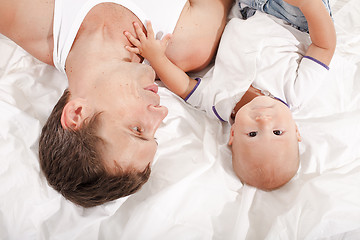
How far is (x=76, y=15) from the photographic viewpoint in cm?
101

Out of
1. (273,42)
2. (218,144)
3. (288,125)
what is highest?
(273,42)

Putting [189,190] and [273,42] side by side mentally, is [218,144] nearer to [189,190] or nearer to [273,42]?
[189,190]

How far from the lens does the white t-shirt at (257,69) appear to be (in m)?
1.13

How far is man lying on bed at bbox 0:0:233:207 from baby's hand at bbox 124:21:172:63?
22mm

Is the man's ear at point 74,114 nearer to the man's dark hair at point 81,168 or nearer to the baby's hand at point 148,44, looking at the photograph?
the man's dark hair at point 81,168

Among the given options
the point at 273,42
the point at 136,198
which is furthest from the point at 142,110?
the point at 273,42

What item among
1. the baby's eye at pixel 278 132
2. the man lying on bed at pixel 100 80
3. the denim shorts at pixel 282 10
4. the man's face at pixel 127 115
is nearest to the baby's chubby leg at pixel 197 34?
the man lying on bed at pixel 100 80

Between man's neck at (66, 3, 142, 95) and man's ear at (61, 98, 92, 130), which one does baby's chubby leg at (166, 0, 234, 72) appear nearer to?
man's neck at (66, 3, 142, 95)

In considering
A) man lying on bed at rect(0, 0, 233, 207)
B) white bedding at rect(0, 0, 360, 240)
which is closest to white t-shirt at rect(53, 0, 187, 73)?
man lying on bed at rect(0, 0, 233, 207)

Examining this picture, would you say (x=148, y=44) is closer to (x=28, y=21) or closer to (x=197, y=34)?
(x=197, y=34)

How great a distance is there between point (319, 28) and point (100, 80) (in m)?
0.71

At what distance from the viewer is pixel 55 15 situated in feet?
3.30

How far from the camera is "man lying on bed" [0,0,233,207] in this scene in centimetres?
85

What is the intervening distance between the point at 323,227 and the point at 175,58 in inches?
27.0
